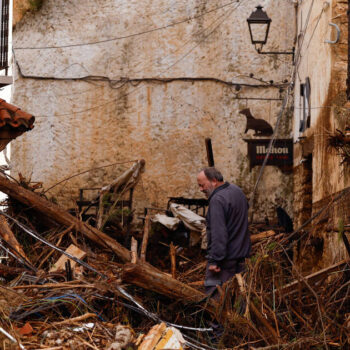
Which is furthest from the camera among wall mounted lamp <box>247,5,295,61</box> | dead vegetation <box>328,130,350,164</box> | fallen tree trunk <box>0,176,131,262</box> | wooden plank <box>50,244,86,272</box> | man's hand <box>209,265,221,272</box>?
wall mounted lamp <box>247,5,295,61</box>

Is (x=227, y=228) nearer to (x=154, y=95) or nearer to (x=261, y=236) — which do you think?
(x=261, y=236)

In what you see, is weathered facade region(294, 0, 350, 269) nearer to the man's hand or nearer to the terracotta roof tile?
the man's hand

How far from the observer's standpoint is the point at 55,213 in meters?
10.4

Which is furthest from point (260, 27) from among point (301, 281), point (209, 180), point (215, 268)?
point (301, 281)

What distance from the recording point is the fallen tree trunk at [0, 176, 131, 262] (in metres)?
10.4

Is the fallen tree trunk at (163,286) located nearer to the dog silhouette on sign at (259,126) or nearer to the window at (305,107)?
the window at (305,107)

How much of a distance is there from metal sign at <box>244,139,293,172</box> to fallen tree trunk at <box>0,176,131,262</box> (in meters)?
6.25

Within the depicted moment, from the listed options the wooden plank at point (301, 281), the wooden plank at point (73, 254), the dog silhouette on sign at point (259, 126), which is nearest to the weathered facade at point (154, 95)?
the dog silhouette on sign at point (259, 126)

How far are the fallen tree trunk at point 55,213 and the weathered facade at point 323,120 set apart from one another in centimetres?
315

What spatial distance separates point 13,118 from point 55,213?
161 cm

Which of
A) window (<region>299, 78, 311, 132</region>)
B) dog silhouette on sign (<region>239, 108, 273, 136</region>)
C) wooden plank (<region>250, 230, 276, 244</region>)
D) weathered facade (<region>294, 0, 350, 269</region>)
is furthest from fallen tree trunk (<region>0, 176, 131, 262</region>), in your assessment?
dog silhouette on sign (<region>239, 108, 273, 136</region>)

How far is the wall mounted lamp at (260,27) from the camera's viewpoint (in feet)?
44.3

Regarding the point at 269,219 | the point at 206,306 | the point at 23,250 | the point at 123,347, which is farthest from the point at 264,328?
the point at 269,219

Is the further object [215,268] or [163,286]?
[215,268]
